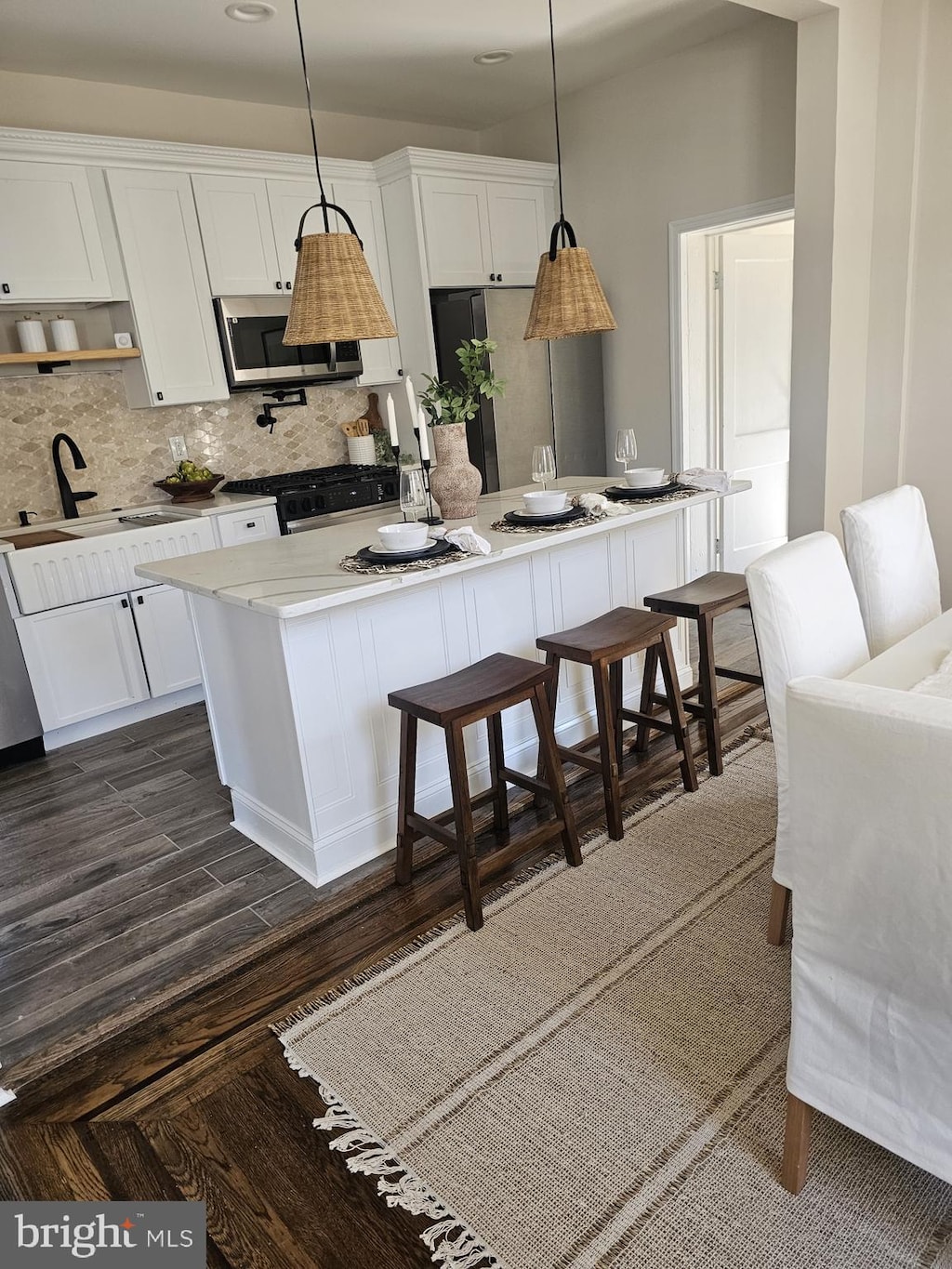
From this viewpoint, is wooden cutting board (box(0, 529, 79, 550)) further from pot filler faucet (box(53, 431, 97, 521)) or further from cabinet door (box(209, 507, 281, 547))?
cabinet door (box(209, 507, 281, 547))

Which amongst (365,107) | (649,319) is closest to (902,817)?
(649,319)

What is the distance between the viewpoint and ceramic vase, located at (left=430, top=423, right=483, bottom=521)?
112 inches

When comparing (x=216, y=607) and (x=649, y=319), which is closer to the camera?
(x=216, y=607)

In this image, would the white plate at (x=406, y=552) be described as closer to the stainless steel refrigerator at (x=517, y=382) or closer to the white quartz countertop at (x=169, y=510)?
the white quartz countertop at (x=169, y=510)

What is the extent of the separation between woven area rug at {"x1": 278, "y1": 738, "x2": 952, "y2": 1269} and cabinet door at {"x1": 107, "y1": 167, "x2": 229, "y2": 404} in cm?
307

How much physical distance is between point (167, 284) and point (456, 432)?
2108mm

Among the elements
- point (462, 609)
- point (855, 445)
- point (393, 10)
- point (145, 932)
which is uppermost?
point (393, 10)

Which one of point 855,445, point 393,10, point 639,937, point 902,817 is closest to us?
point 902,817

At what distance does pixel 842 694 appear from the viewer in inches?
46.3

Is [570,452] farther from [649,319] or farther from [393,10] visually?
[393,10]

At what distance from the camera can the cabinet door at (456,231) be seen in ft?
14.8

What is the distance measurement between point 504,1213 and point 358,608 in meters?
1.53

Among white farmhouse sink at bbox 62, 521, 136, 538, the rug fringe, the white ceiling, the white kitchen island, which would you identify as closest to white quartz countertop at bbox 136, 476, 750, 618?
the white kitchen island

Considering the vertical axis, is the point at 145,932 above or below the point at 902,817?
below
